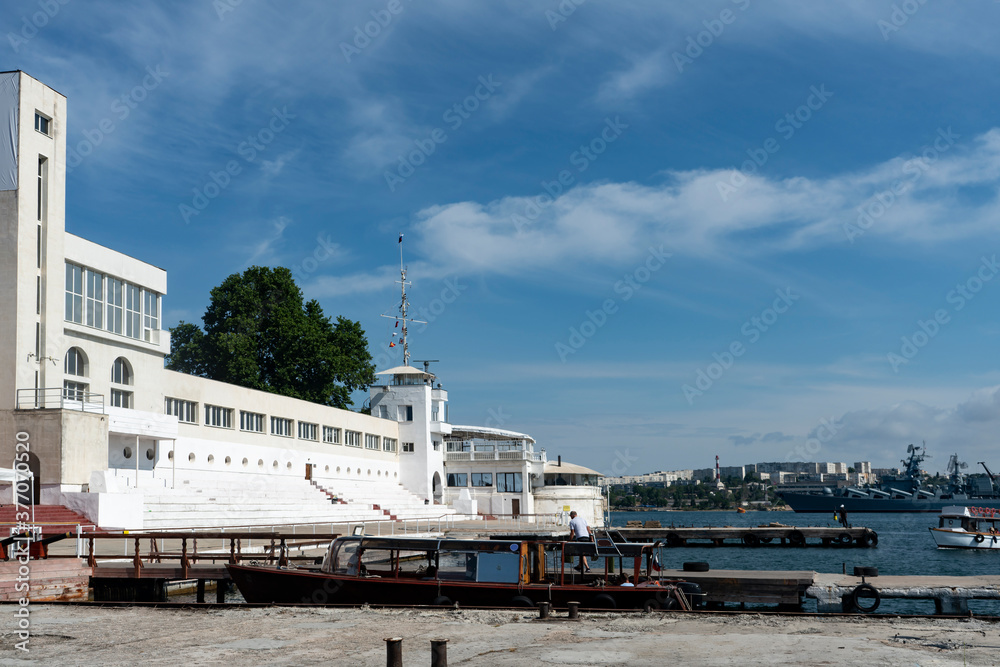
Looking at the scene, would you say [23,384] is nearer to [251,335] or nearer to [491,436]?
[251,335]

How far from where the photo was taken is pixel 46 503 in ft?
104

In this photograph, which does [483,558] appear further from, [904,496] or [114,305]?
[904,496]

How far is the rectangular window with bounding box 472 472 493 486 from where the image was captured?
246ft

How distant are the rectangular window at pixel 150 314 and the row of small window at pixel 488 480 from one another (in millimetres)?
36433

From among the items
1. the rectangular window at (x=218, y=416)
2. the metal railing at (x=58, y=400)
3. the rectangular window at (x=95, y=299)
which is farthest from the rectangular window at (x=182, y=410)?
the metal railing at (x=58, y=400)

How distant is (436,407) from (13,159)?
4346 centimetres

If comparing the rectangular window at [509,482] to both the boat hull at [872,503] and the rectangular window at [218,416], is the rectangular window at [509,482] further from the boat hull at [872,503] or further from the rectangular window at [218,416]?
the boat hull at [872,503]

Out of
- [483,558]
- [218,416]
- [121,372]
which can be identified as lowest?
[483,558]

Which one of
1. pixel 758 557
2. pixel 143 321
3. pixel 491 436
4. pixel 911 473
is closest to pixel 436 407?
pixel 491 436

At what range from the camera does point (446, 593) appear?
1986cm

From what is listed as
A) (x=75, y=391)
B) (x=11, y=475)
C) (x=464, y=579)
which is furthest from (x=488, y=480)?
(x=464, y=579)

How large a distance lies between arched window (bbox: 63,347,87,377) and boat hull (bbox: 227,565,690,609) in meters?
21.6

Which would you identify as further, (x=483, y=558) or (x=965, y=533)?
(x=965, y=533)

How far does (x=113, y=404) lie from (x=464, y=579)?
88.3ft
